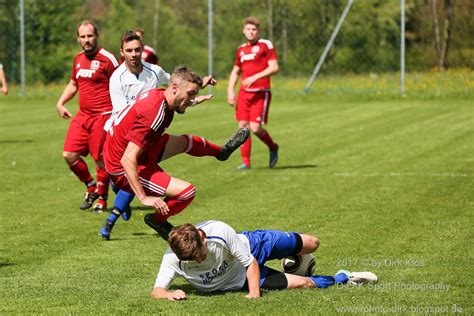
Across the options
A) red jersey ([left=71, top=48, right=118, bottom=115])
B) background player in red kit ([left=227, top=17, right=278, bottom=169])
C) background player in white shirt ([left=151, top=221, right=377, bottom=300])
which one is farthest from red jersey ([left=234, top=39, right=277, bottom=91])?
background player in white shirt ([left=151, top=221, right=377, bottom=300])

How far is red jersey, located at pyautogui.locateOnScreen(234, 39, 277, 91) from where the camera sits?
17062mm

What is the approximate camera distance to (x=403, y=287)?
8141 mm

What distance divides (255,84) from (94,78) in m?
4.70

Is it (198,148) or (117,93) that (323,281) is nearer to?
(198,148)

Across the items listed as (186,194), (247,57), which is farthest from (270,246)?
(247,57)

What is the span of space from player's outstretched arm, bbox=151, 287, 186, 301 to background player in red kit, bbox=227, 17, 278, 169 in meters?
8.74

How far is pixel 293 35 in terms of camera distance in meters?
33.3

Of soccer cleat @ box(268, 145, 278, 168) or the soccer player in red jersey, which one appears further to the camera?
soccer cleat @ box(268, 145, 278, 168)

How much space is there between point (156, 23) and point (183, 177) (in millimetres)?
23968

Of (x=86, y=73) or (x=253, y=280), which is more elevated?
(x=86, y=73)

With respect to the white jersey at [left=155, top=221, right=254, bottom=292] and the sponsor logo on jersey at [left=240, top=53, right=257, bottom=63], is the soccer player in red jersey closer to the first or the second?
the white jersey at [left=155, top=221, right=254, bottom=292]

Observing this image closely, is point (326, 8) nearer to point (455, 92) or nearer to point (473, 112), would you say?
point (455, 92)

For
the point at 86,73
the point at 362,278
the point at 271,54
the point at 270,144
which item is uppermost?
the point at 86,73

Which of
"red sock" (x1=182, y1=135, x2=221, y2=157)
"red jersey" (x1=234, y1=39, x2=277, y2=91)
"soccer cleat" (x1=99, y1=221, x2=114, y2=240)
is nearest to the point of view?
"red sock" (x1=182, y1=135, x2=221, y2=157)
